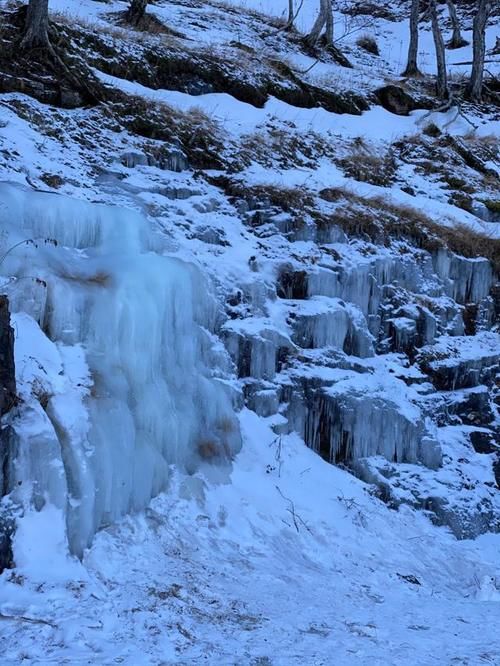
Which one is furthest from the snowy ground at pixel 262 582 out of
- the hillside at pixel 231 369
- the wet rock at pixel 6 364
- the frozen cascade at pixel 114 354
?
the wet rock at pixel 6 364

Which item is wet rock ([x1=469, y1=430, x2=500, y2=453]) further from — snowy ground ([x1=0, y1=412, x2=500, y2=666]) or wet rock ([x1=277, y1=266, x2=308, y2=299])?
wet rock ([x1=277, y1=266, x2=308, y2=299])

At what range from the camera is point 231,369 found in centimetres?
799

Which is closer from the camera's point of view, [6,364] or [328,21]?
[6,364]

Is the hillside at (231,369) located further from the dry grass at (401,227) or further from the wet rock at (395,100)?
the wet rock at (395,100)

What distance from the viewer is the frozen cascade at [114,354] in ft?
17.5

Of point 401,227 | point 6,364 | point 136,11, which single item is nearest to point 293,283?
point 401,227

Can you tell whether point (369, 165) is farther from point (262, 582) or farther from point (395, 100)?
point (262, 582)

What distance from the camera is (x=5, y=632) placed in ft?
12.5

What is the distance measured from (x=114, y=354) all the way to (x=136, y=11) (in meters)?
11.1

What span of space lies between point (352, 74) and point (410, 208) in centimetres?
786

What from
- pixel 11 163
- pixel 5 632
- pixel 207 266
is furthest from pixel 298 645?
pixel 11 163

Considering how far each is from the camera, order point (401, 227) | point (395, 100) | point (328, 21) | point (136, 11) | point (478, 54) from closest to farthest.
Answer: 1. point (401, 227)
2. point (136, 11)
3. point (395, 100)
4. point (478, 54)
5. point (328, 21)

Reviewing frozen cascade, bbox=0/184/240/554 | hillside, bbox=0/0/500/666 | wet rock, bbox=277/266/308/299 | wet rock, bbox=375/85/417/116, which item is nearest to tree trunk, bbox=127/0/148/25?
hillside, bbox=0/0/500/666

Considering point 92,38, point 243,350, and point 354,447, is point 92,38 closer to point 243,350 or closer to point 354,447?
point 243,350
